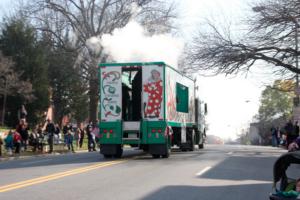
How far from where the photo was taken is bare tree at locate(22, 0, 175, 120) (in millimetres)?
48375

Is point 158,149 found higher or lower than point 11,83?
lower

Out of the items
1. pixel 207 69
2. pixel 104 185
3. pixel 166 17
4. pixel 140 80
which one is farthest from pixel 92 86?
pixel 104 185

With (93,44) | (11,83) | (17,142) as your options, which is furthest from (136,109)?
(93,44)

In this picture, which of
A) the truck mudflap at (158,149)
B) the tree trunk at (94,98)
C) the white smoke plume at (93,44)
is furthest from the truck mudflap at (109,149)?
the tree trunk at (94,98)

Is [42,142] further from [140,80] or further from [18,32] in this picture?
[18,32]

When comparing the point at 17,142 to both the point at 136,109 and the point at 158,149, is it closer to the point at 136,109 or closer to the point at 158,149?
the point at 136,109

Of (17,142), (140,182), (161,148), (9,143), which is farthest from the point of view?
(17,142)

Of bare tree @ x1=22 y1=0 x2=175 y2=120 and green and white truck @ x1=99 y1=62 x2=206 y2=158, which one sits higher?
bare tree @ x1=22 y1=0 x2=175 y2=120

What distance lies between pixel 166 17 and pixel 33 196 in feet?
134

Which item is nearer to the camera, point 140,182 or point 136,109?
point 140,182

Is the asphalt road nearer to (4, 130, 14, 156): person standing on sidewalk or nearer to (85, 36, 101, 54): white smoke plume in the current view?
(4, 130, 14, 156): person standing on sidewalk

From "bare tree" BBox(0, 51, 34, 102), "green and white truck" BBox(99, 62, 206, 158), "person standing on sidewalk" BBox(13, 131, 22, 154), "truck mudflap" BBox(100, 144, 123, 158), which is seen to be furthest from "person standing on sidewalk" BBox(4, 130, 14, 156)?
"bare tree" BBox(0, 51, 34, 102)

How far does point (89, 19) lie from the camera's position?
49281 mm

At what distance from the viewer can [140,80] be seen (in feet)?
72.6
